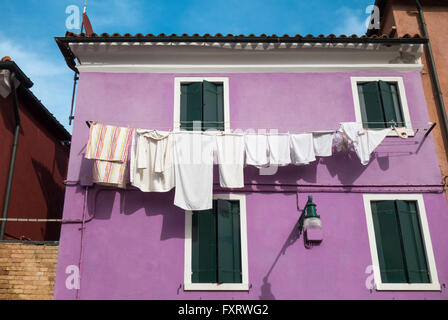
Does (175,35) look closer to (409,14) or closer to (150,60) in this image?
(150,60)

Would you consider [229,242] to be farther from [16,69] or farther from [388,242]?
[16,69]

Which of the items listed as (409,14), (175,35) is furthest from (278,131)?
(409,14)

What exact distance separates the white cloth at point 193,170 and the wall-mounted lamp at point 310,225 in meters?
1.63

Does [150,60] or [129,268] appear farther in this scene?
[150,60]

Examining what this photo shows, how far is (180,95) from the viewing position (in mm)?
9312

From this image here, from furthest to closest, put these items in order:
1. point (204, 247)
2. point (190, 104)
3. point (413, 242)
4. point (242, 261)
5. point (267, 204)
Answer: point (190, 104) < point (267, 204) < point (413, 242) < point (204, 247) < point (242, 261)

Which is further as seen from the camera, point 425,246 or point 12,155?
point 12,155

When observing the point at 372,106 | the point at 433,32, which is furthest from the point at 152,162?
the point at 433,32

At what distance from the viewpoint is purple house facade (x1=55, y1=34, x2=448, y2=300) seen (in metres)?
7.90

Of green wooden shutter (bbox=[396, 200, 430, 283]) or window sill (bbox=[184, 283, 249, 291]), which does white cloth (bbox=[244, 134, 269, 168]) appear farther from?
green wooden shutter (bbox=[396, 200, 430, 283])

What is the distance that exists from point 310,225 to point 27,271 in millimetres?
5010

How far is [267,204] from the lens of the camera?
8422 millimetres

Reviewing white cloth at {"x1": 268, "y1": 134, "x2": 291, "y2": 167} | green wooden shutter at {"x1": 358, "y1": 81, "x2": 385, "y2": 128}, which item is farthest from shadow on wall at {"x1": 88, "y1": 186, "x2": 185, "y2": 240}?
green wooden shutter at {"x1": 358, "y1": 81, "x2": 385, "y2": 128}

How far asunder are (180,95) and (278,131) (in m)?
2.14
